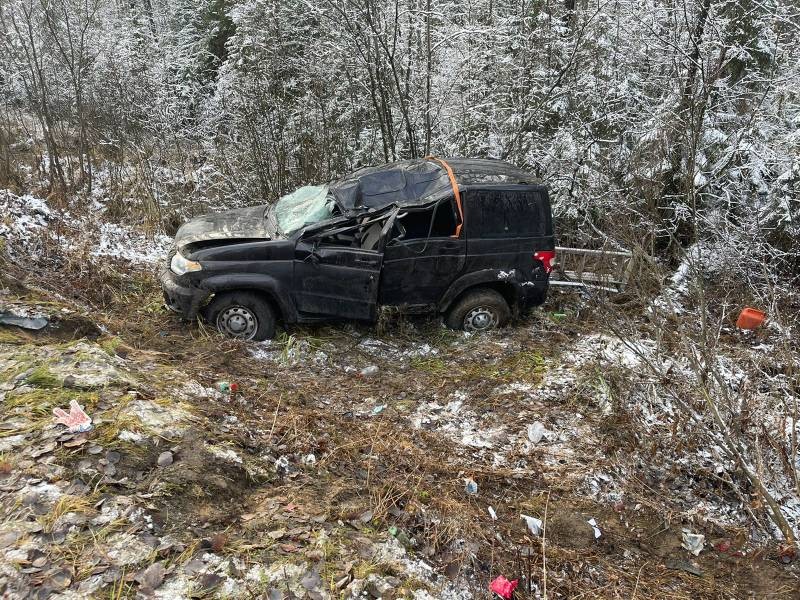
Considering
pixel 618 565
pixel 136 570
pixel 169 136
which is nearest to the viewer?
pixel 136 570

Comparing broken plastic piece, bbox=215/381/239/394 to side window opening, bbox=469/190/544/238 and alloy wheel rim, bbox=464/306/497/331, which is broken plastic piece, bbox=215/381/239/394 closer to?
alloy wheel rim, bbox=464/306/497/331

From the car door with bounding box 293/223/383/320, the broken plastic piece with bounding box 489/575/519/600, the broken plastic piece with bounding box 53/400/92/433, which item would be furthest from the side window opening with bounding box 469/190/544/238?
the broken plastic piece with bounding box 53/400/92/433

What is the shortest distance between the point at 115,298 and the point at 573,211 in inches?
295

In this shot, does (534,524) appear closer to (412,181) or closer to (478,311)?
(478,311)

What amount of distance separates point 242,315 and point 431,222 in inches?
93.6

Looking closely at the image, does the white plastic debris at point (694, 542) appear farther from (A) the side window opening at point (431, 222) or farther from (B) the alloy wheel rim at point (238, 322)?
(B) the alloy wheel rim at point (238, 322)

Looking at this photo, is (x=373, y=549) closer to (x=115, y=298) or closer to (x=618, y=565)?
(x=618, y=565)

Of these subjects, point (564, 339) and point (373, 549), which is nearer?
point (373, 549)

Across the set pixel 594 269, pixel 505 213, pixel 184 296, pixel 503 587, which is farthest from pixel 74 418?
pixel 594 269

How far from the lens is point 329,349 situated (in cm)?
609

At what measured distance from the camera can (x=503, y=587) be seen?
3.24 m

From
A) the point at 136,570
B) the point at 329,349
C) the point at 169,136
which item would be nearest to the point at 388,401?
the point at 329,349

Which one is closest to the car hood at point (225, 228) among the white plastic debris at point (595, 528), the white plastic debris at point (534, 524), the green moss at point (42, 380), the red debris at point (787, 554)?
the green moss at point (42, 380)

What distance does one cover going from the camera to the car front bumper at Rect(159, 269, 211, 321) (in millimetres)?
5582
